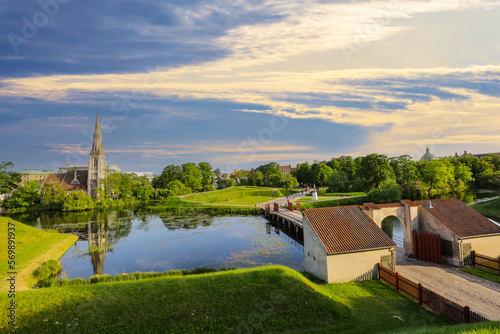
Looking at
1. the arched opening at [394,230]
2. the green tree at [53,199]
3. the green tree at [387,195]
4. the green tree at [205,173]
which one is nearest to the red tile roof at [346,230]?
the arched opening at [394,230]

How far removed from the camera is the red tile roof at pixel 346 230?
16673 millimetres

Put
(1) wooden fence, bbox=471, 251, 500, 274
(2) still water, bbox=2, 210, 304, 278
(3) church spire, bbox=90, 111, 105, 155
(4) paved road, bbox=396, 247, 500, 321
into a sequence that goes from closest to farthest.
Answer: (4) paved road, bbox=396, 247, 500, 321 → (1) wooden fence, bbox=471, 251, 500, 274 → (2) still water, bbox=2, 210, 304, 278 → (3) church spire, bbox=90, 111, 105, 155

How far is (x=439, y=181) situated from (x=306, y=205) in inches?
1331

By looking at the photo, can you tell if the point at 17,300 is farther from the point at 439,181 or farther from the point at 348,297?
the point at 439,181

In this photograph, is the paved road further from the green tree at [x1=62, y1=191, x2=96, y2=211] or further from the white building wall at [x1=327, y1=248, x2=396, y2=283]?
the green tree at [x1=62, y1=191, x2=96, y2=211]

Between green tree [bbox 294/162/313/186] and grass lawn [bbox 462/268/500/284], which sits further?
green tree [bbox 294/162/313/186]

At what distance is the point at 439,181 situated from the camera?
62.7m

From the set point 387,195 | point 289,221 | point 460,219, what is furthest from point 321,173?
point 460,219

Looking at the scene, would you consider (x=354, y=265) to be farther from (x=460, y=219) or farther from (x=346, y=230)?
(x=460, y=219)

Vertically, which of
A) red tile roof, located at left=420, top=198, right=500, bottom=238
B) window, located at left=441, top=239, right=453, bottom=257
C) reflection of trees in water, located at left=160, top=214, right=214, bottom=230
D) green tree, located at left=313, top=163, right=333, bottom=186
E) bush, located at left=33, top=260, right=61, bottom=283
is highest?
green tree, located at left=313, top=163, right=333, bottom=186

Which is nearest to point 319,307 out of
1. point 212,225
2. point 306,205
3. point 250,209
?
point 212,225

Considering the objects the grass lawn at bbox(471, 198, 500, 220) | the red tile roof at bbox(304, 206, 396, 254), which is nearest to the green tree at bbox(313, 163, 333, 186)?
the grass lawn at bbox(471, 198, 500, 220)

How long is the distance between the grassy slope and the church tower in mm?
74783

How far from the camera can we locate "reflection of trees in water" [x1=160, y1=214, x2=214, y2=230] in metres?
44.2
